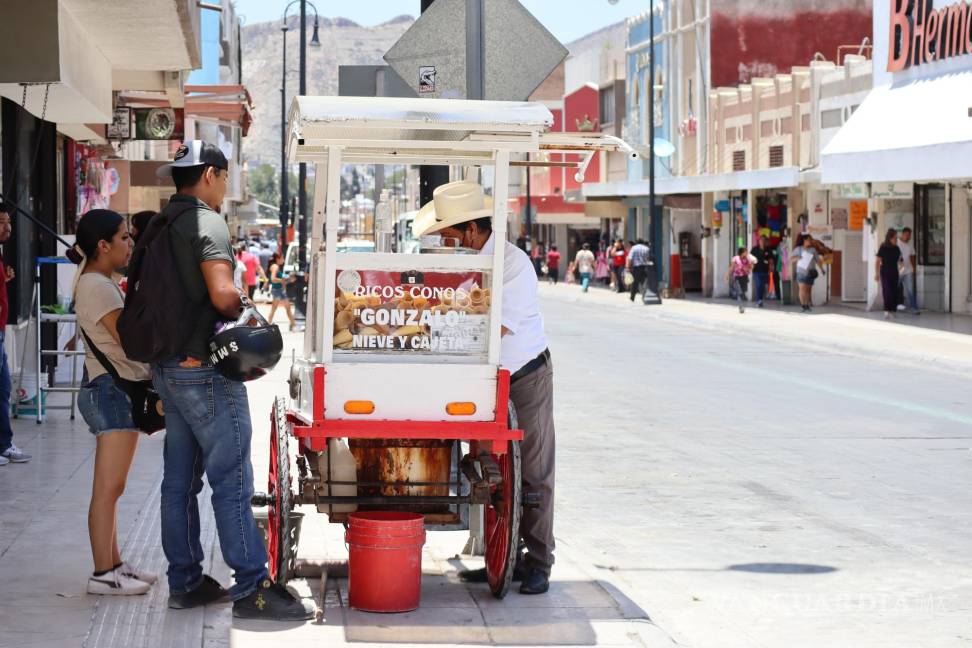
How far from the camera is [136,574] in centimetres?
670

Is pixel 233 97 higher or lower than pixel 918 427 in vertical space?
higher

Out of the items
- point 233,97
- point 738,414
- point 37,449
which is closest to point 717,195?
point 233,97

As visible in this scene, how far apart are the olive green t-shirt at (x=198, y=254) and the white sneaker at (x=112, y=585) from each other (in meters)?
1.13

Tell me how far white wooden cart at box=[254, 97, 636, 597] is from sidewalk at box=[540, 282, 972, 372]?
15.3 m

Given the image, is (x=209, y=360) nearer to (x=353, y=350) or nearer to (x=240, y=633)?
(x=353, y=350)

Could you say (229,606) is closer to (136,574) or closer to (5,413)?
(136,574)

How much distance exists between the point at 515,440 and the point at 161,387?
1.48m

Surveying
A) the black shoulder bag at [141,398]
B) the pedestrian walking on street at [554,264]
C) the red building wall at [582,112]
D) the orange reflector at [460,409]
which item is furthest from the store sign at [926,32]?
the red building wall at [582,112]

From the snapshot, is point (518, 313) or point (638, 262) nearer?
point (518, 313)

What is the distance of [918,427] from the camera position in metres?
14.1

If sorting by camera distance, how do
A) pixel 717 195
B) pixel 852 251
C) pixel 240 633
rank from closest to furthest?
1. pixel 240 633
2. pixel 852 251
3. pixel 717 195

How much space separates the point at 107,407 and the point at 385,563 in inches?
54.1

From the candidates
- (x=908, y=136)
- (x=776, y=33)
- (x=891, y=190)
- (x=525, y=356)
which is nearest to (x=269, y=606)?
(x=525, y=356)

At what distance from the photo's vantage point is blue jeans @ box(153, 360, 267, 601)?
20.2 ft
